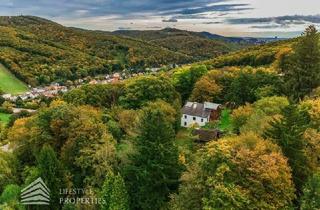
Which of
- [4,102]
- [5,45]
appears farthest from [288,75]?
[5,45]

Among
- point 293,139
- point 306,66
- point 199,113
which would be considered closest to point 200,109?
point 199,113

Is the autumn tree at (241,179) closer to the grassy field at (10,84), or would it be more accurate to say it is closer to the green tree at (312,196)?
the green tree at (312,196)

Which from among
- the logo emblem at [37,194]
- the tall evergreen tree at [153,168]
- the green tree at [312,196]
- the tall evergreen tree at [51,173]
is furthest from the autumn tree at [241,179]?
the logo emblem at [37,194]

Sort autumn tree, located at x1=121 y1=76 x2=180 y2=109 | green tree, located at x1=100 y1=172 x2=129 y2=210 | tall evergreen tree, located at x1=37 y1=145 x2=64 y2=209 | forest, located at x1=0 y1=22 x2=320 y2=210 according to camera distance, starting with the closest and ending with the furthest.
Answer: forest, located at x1=0 y1=22 x2=320 y2=210 < green tree, located at x1=100 y1=172 x2=129 y2=210 < tall evergreen tree, located at x1=37 y1=145 x2=64 y2=209 < autumn tree, located at x1=121 y1=76 x2=180 y2=109

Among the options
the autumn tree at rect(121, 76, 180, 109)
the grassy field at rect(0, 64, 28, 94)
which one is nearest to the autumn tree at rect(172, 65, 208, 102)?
the autumn tree at rect(121, 76, 180, 109)

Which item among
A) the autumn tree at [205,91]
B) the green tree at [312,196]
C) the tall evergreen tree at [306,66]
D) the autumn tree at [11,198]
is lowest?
the autumn tree at [11,198]

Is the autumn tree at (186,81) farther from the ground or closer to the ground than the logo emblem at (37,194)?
farther from the ground

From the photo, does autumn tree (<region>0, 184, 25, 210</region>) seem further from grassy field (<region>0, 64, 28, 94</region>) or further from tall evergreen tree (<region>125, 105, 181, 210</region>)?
grassy field (<region>0, 64, 28, 94</region>)
